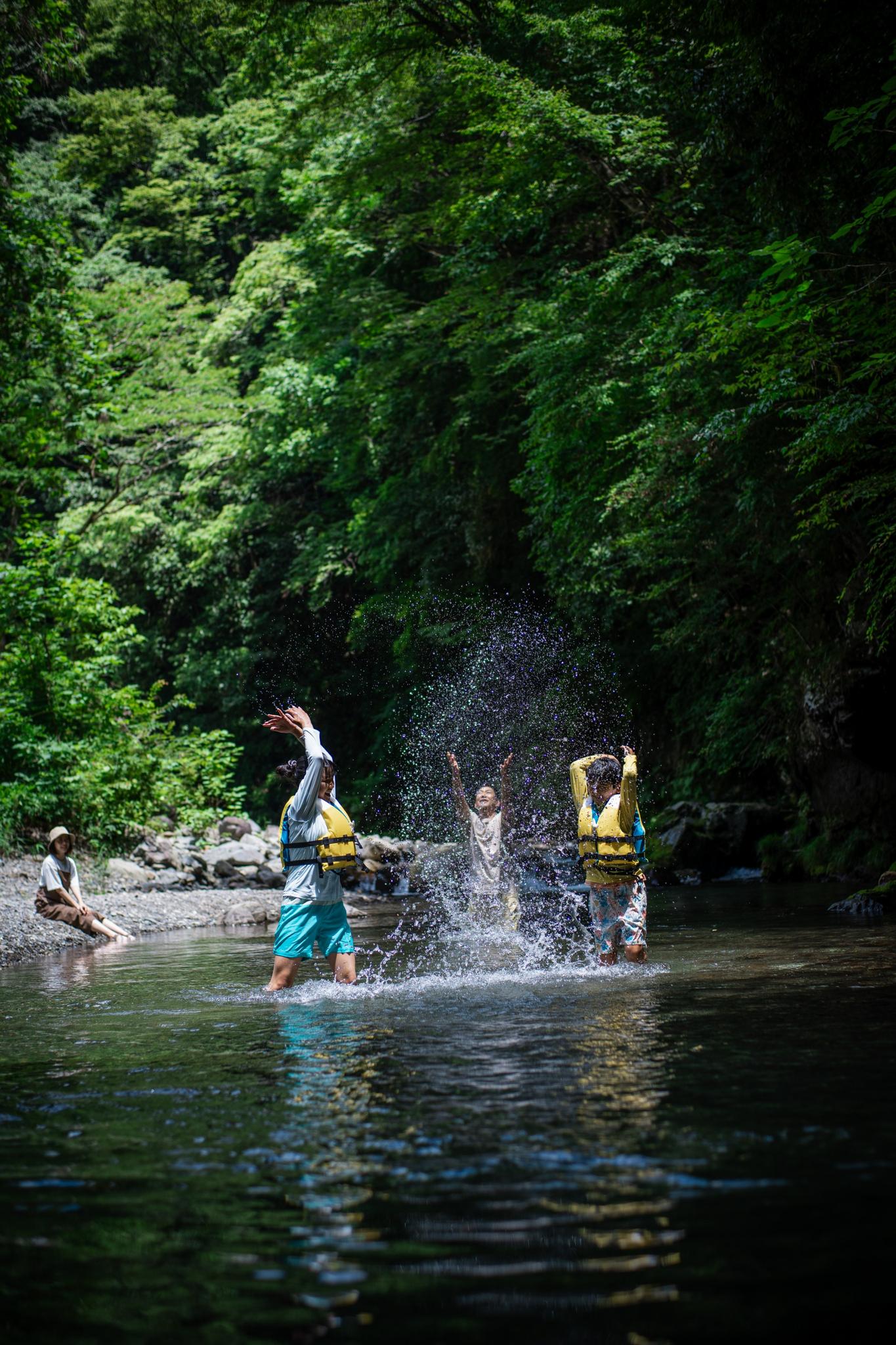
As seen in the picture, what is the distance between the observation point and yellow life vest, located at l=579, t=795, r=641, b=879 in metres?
Answer: 9.03

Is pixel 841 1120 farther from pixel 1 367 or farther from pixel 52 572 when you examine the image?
pixel 1 367

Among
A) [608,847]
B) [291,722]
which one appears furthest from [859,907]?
[291,722]

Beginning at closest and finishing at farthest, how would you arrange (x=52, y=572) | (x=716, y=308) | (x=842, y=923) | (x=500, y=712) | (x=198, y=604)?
(x=842, y=923), (x=716, y=308), (x=52, y=572), (x=500, y=712), (x=198, y=604)

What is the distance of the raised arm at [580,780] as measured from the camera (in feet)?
30.9

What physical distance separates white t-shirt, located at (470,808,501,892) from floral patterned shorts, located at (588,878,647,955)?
6.53 ft

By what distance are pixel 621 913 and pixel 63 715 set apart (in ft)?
45.5

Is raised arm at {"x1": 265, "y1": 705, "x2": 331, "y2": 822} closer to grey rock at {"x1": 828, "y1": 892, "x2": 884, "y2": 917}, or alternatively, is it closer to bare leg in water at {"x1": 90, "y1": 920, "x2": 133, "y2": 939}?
grey rock at {"x1": 828, "y1": 892, "x2": 884, "y2": 917}

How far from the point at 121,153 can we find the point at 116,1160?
4694 cm

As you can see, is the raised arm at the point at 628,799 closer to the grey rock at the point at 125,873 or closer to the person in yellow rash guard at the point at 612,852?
the person in yellow rash guard at the point at 612,852

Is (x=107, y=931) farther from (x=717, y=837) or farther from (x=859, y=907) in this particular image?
(x=717, y=837)

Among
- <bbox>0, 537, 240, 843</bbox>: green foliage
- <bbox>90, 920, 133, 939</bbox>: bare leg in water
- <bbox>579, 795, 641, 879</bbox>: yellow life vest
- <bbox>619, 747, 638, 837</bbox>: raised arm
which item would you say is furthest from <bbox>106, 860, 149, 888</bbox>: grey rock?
<bbox>619, 747, 638, 837</bbox>: raised arm

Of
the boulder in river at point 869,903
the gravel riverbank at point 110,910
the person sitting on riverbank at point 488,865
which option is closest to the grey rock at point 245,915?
the gravel riverbank at point 110,910

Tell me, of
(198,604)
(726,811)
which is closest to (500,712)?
(726,811)

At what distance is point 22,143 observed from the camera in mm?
49438
